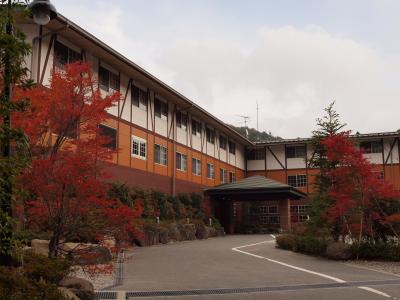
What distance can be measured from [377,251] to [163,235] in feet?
35.7

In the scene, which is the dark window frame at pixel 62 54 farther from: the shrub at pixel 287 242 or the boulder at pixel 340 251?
the boulder at pixel 340 251

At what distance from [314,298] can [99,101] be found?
6593 mm

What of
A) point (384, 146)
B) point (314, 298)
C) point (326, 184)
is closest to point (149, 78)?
point (326, 184)

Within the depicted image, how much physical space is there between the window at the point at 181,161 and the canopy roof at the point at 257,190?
12.0ft

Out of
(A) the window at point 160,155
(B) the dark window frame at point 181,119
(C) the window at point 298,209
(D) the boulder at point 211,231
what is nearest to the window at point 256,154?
(C) the window at point 298,209

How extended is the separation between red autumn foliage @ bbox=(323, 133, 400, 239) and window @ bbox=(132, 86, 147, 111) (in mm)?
12054

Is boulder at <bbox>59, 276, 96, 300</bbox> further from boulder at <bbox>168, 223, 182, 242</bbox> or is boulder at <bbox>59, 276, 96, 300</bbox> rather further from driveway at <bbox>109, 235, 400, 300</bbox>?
boulder at <bbox>168, 223, 182, 242</bbox>

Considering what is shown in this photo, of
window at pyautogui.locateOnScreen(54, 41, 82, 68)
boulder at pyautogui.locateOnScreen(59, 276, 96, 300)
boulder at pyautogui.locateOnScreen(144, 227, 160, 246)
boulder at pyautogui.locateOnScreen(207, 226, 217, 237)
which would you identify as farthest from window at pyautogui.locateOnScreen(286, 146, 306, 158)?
boulder at pyautogui.locateOnScreen(59, 276, 96, 300)

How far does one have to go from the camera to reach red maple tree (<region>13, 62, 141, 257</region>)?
9969mm

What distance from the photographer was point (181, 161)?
32812mm

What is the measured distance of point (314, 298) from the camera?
9.98 m

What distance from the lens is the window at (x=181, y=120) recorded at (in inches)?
1277

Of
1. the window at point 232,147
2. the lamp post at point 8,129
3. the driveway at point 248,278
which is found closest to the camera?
the lamp post at point 8,129

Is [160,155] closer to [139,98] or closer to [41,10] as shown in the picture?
[139,98]
